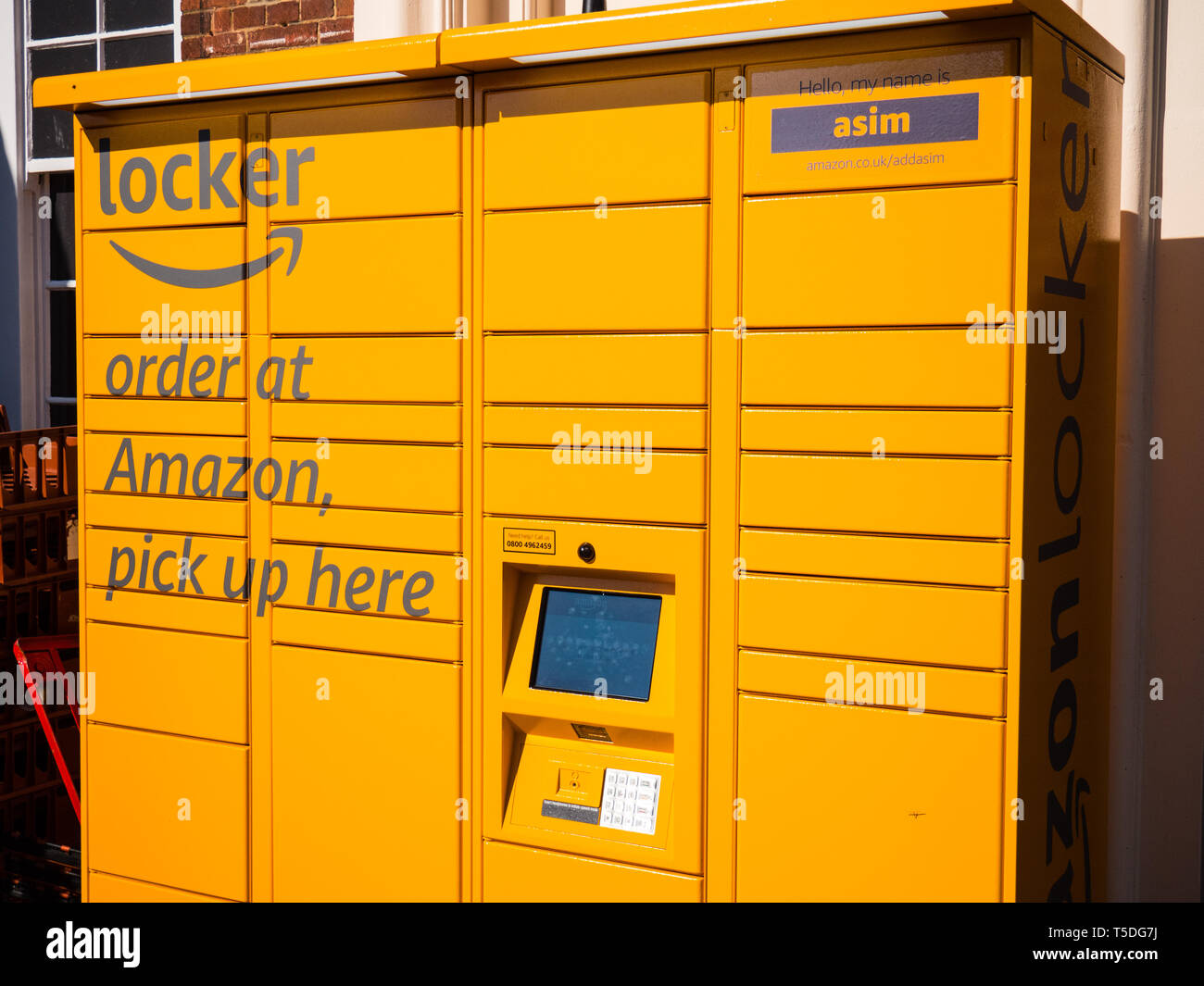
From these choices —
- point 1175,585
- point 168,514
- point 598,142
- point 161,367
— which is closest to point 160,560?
point 168,514

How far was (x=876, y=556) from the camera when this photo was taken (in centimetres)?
245

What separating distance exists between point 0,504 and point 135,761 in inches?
50.5

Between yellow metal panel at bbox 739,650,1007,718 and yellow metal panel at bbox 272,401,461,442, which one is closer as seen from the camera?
yellow metal panel at bbox 739,650,1007,718

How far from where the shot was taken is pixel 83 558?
333 centimetres

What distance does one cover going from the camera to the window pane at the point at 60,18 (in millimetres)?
4734

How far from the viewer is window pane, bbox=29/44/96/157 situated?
476cm

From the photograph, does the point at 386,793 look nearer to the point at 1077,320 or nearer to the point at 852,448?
A: the point at 852,448

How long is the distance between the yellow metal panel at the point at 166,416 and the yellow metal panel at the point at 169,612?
437 millimetres

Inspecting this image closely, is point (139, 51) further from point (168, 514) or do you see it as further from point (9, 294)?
point (168, 514)

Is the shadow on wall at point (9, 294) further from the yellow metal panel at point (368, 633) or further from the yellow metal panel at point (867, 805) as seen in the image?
the yellow metal panel at point (867, 805)

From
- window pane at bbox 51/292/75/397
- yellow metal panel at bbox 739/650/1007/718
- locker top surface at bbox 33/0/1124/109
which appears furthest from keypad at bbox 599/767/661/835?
window pane at bbox 51/292/75/397

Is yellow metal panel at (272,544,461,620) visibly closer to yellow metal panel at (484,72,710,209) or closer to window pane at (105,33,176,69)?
yellow metal panel at (484,72,710,209)

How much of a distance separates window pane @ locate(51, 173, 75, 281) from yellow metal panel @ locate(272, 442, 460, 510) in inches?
93.1

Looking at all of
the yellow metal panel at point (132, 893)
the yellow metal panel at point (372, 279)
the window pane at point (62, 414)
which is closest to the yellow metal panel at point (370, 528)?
the yellow metal panel at point (372, 279)
